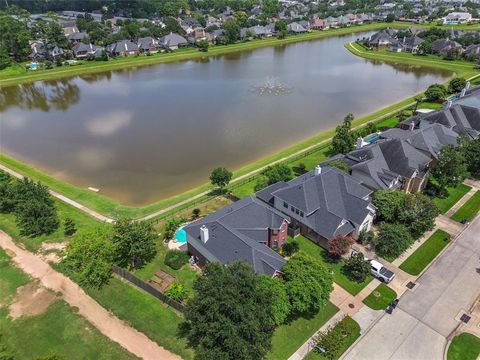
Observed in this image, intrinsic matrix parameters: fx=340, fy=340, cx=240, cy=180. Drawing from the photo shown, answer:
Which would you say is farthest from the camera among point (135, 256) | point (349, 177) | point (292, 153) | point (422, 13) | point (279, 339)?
point (422, 13)

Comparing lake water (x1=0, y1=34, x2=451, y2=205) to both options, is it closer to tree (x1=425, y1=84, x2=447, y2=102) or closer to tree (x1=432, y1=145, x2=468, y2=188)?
tree (x1=425, y1=84, x2=447, y2=102)

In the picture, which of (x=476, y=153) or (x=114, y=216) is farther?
(x=476, y=153)

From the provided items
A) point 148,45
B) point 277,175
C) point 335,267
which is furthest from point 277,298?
point 148,45

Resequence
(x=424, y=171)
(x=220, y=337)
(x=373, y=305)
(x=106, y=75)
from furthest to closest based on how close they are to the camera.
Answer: (x=106, y=75) < (x=424, y=171) < (x=373, y=305) < (x=220, y=337)

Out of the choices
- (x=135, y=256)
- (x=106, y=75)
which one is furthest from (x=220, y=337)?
(x=106, y=75)

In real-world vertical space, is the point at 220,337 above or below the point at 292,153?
above

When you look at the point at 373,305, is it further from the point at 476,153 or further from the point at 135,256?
the point at 476,153

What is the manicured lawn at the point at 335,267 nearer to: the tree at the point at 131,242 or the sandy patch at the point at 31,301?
the tree at the point at 131,242

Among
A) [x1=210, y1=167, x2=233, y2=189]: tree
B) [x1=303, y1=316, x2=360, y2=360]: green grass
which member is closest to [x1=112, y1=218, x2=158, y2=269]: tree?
[x1=210, y1=167, x2=233, y2=189]: tree
